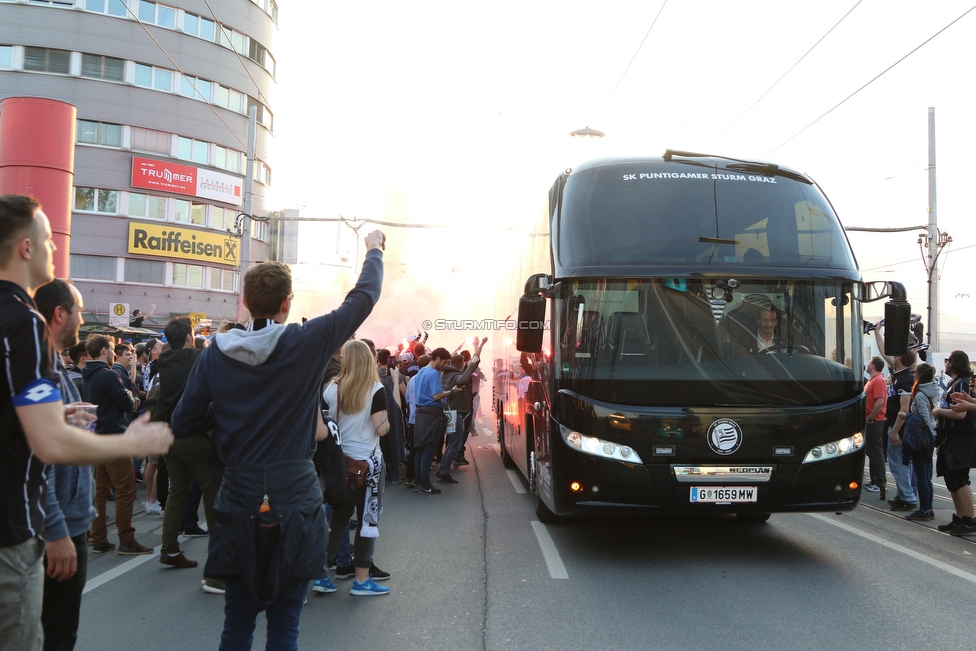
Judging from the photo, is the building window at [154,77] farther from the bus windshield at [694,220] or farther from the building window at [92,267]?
the bus windshield at [694,220]

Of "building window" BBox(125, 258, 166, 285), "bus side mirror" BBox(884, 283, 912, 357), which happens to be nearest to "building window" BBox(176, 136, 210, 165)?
"building window" BBox(125, 258, 166, 285)

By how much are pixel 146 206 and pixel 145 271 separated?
3015 mm

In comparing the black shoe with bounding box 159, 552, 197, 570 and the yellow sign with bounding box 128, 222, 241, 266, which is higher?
the yellow sign with bounding box 128, 222, 241, 266

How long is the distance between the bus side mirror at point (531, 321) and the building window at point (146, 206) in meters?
33.7

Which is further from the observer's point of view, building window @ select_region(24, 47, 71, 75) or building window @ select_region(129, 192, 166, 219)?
building window @ select_region(129, 192, 166, 219)

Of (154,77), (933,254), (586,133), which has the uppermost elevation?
(154,77)

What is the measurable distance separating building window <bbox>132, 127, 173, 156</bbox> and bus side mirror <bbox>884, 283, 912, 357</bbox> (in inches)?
1414

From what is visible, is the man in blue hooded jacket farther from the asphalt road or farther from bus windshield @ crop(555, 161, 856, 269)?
bus windshield @ crop(555, 161, 856, 269)

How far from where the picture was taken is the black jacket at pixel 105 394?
19.8ft

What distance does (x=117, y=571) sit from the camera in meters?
5.69

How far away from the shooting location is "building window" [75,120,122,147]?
3459 centimetres

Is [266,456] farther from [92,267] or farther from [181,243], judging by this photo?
[181,243]

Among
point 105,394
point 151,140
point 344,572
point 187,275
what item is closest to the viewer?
point 344,572

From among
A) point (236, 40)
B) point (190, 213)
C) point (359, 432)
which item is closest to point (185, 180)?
point (190, 213)
